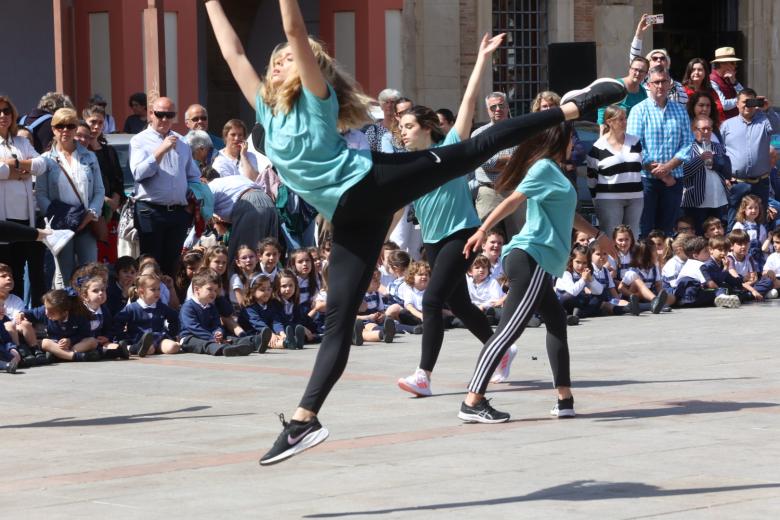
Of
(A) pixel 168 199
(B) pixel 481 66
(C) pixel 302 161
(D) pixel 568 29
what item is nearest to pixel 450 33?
(D) pixel 568 29

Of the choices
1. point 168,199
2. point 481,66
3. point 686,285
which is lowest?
point 686,285

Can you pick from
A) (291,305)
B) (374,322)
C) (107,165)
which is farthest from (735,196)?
(107,165)

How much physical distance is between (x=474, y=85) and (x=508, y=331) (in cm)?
132

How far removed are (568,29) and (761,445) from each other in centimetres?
2264

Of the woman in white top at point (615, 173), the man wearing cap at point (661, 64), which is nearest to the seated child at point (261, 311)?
the woman in white top at point (615, 173)

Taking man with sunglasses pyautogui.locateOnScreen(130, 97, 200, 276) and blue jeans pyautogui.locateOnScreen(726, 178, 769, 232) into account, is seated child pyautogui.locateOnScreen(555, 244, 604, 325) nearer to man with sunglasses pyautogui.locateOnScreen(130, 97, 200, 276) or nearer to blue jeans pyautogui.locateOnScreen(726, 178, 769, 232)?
blue jeans pyautogui.locateOnScreen(726, 178, 769, 232)

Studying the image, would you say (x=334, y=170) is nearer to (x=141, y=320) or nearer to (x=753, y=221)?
(x=141, y=320)

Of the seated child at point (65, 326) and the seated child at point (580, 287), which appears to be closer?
the seated child at point (65, 326)

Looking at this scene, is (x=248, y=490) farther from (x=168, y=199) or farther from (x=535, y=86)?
(x=535, y=86)

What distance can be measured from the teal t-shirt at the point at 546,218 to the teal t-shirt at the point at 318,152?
212 centimetres

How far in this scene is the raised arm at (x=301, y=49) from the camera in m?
6.34

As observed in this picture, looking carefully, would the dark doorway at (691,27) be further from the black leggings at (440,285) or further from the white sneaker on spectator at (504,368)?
the black leggings at (440,285)

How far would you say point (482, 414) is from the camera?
8289 mm

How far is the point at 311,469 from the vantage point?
275 inches
